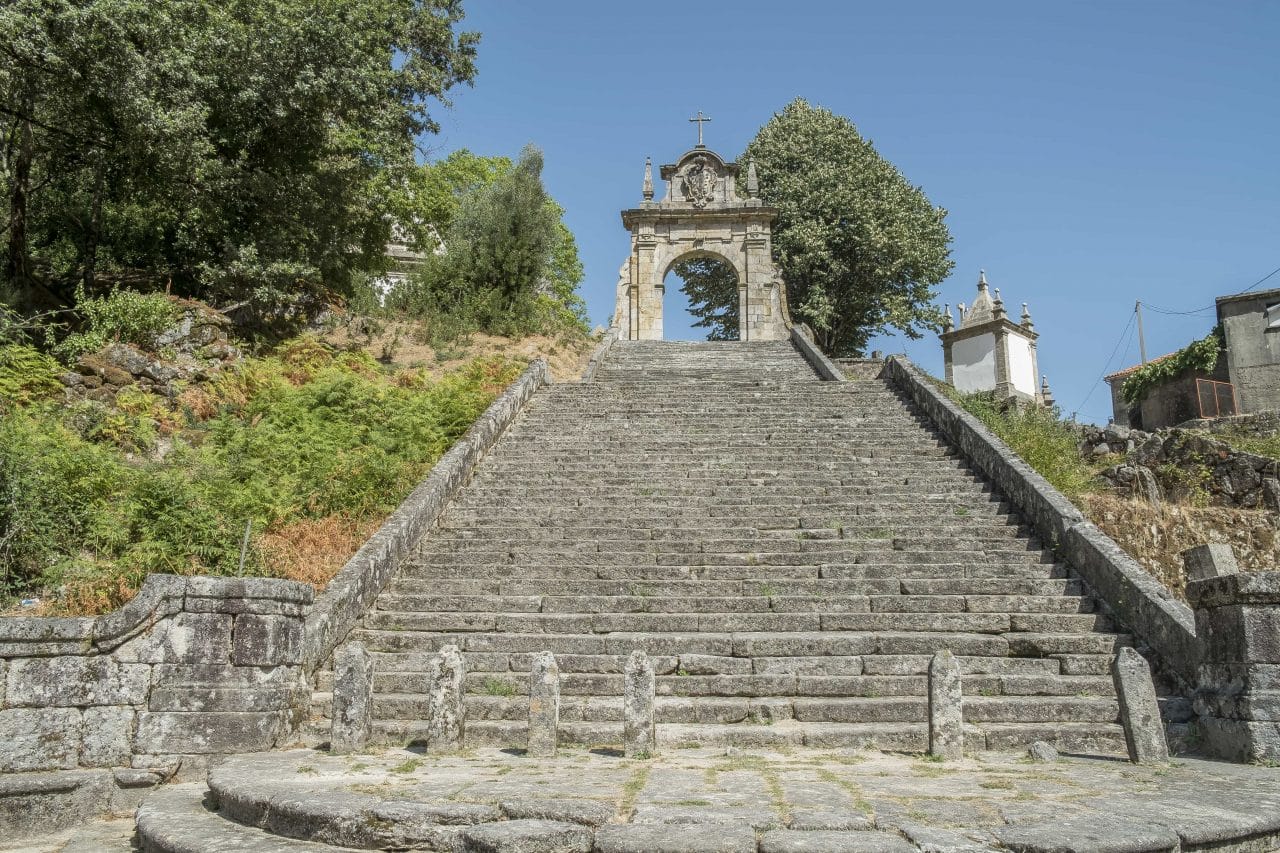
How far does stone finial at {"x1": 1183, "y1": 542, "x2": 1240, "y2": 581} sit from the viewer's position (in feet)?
22.8

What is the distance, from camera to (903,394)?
15.6 meters

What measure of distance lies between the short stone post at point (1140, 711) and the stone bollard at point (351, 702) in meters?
4.95

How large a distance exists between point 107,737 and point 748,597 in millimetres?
5261

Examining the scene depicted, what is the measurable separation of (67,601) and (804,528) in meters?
7.35

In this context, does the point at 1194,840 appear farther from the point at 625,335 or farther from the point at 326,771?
the point at 625,335

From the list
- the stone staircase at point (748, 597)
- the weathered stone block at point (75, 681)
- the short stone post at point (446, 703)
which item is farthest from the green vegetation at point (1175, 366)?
the weathered stone block at point (75, 681)

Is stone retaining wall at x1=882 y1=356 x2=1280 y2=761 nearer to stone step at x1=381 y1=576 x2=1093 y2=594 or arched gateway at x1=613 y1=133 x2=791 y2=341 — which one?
stone step at x1=381 y1=576 x2=1093 y2=594

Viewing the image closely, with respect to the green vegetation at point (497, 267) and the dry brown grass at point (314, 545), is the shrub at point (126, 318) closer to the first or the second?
the dry brown grass at point (314, 545)

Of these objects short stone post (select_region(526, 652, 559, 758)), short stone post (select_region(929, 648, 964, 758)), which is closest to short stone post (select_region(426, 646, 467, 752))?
short stone post (select_region(526, 652, 559, 758))

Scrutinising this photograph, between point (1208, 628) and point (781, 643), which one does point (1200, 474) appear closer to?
point (1208, 628)

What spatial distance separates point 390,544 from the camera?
29.7 feet

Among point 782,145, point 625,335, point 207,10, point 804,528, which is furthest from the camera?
point 782,145

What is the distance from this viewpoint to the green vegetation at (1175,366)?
21688mm

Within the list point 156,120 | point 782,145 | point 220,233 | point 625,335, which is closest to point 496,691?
point 156,120
